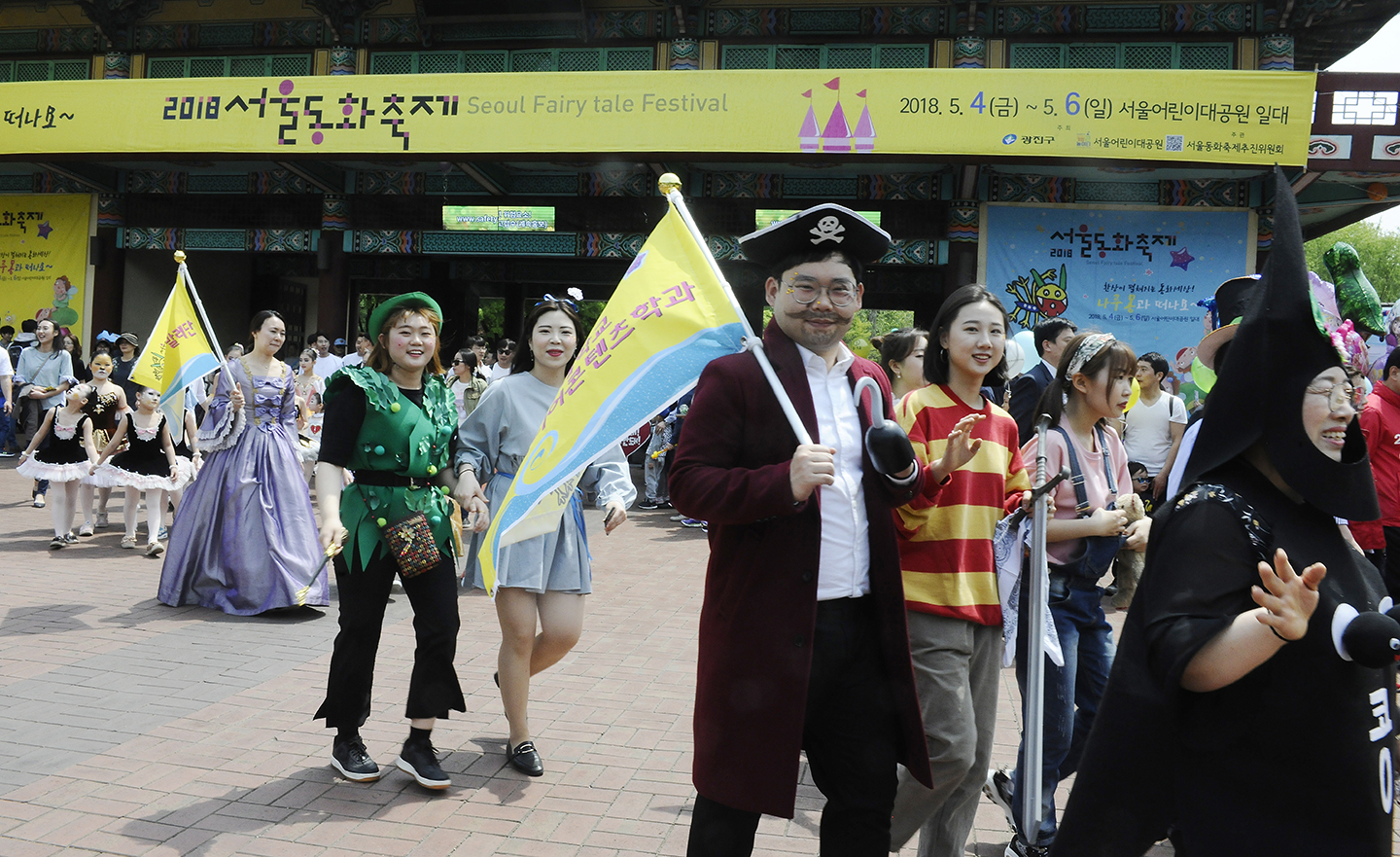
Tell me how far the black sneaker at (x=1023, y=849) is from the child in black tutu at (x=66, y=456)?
8616mm

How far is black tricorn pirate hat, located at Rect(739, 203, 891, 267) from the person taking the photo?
2.65 m

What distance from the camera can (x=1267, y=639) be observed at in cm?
185

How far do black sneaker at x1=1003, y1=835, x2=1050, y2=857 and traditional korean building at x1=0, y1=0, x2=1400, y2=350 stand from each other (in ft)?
35.1

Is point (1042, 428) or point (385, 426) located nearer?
point (1042, 428)

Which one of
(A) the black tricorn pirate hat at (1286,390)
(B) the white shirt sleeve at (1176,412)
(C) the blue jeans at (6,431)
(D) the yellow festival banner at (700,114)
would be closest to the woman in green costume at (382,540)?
(A) the black tricorn pirate hat at (1286,390)

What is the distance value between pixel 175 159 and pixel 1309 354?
54.2 ft

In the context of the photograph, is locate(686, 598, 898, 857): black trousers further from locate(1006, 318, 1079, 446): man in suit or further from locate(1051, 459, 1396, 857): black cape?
locate(1006, 318, 1079, 446): man in suit

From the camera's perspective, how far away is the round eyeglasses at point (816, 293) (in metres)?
2.70

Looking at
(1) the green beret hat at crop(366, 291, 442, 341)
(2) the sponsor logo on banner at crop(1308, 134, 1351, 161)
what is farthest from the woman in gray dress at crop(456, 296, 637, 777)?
(2) the sponsor logo on banner at crop(1308, 134, 1351, 161)

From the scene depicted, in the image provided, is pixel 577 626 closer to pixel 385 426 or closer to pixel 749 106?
pixel 385 426

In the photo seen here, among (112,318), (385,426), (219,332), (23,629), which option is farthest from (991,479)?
(219,332)

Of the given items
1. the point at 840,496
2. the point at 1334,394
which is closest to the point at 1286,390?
the point at 1334,394

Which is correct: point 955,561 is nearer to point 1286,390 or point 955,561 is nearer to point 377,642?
point 1286,390

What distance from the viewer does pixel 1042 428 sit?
11.6 ft
